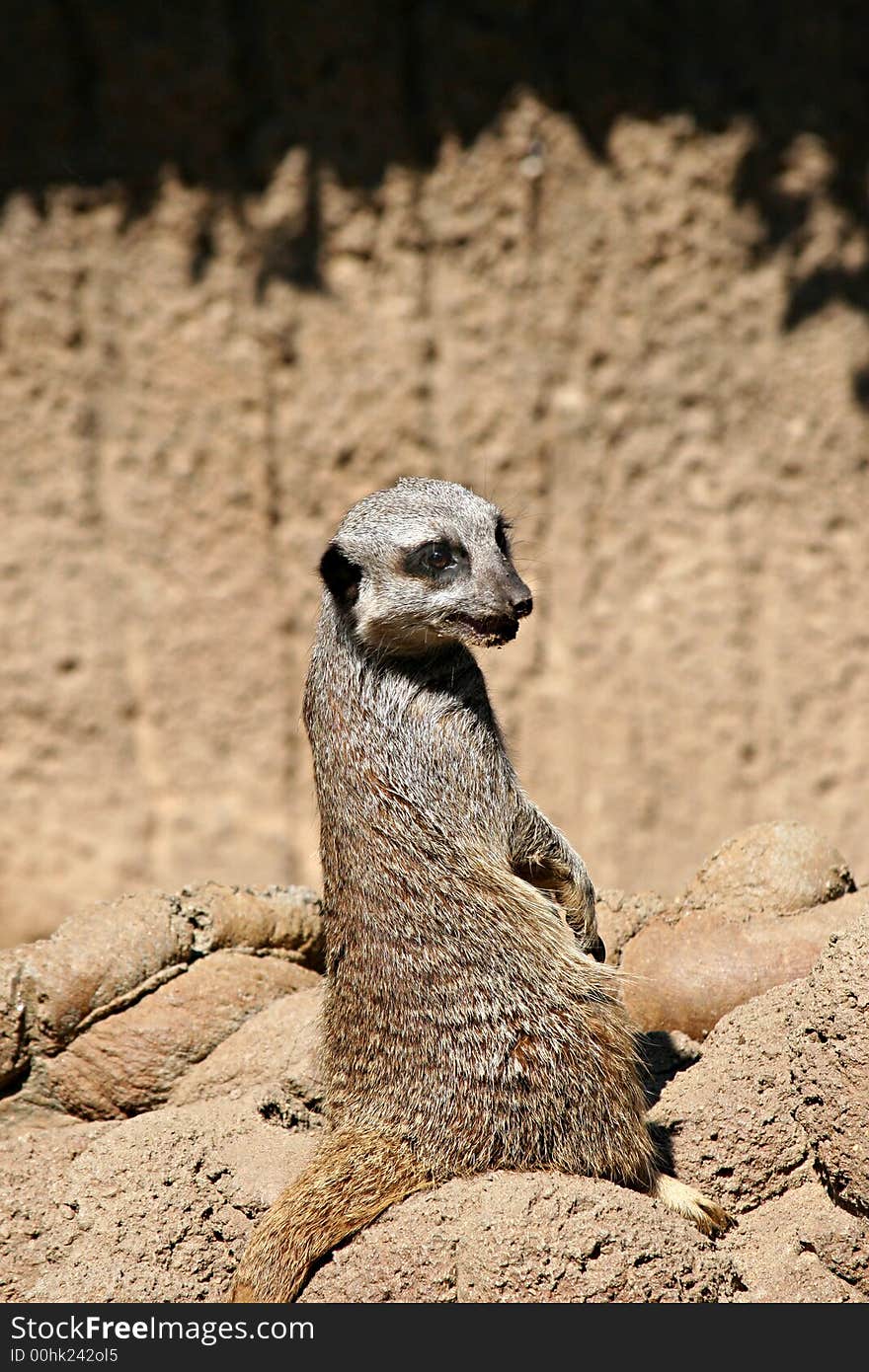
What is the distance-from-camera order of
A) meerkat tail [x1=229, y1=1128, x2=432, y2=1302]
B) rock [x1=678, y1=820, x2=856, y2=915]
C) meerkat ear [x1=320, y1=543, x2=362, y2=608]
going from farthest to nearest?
rock [x1=678, y1=820, x2=856, y2=915] < meerkat ear [x1=320, y1=543, x2=362, y2=608] < meerkat tail [x1=229, y1=1128, x2=432, y2=1302]

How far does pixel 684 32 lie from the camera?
6.91 metres

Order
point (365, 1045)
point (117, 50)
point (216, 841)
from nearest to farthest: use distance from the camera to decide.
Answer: point (365, 1045) < point (117, 50) < point (216, 841)

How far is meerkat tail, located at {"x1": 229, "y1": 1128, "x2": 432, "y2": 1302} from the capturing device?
8.75ft

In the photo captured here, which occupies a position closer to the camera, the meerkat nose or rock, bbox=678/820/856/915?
the meerkat nose

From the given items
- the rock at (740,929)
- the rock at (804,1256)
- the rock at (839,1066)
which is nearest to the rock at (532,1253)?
the rock at (804,1256)

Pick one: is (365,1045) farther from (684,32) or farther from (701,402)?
(684,32)

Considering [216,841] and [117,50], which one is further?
[216,841]

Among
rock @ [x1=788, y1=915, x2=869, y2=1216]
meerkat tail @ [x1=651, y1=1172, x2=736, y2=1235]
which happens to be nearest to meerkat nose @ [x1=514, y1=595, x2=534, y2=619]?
rock @ [x1=788, y1=915, x2=869, y2=1216]

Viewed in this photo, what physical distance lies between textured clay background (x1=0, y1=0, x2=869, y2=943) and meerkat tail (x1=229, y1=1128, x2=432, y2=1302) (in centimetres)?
407

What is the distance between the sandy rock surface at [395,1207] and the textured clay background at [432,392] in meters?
3.48

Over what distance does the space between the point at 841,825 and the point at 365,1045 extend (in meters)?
4.75

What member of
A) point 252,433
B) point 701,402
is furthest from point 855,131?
point 252,433

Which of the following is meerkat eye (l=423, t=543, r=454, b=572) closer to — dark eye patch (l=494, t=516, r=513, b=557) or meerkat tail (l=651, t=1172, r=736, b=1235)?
dark eye patch (l=494, t=516, r=513, b=557)

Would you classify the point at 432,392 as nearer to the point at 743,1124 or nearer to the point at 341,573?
the point at 341,573
